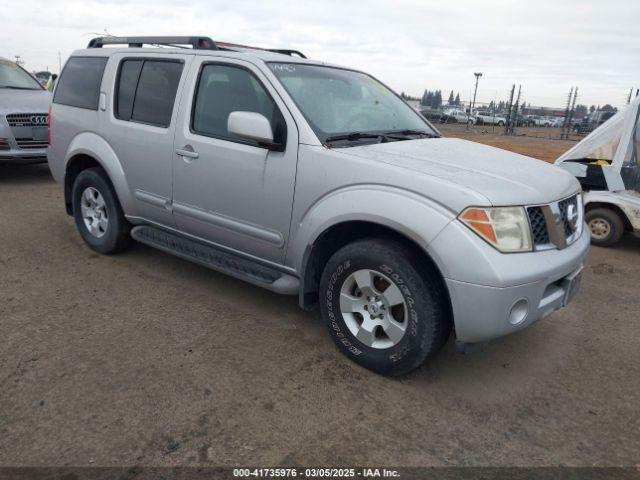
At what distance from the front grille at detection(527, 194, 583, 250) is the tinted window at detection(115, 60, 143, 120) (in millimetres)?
3285

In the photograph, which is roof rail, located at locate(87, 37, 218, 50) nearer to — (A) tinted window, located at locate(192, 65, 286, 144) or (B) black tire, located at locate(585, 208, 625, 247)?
(A) tinted window, located at locate(192, 65, 286, 144)

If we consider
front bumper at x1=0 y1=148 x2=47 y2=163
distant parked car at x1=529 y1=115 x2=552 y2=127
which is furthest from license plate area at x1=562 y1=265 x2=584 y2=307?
distant parked car at x1=529 y1=115 x2=552 y2=127

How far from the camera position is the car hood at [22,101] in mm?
8008

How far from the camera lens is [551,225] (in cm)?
293

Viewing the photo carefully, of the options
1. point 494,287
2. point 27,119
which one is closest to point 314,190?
point 494,287

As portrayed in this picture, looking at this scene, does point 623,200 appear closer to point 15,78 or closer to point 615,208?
point 615,208

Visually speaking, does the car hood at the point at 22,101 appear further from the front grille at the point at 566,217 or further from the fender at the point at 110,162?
the front grille at the point at 566,217

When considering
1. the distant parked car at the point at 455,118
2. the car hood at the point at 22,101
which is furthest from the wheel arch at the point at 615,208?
the distant parked car at the point at 455,118

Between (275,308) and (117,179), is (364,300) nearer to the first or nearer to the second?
(275,308)

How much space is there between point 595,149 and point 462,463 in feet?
18.2

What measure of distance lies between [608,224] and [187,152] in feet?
16.5

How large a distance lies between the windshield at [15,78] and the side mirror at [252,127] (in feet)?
24.9

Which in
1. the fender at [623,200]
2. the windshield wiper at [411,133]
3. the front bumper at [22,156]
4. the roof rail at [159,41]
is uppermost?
the roof rail at [159,41]

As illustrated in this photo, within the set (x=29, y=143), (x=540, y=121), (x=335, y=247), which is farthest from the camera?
(x=540, y=121)
